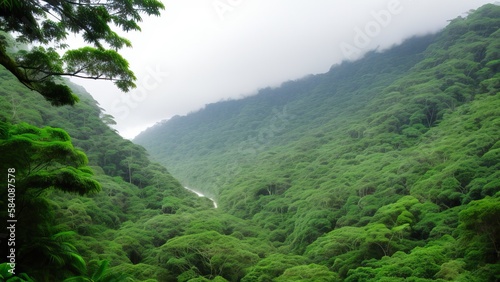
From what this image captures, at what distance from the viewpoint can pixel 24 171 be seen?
25.5 feet

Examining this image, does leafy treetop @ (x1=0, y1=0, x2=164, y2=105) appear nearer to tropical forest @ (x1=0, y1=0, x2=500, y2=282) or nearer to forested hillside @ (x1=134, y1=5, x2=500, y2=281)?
tropical forest @ (x1=0, y1=0, x2=500, y2=282)

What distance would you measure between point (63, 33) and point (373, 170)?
3803cm

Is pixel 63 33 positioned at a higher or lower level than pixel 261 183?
higher

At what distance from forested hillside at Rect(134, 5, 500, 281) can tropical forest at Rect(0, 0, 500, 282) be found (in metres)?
0.19

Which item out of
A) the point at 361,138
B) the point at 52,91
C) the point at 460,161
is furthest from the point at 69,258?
the point at 361,138

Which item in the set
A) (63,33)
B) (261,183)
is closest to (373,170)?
(261,183)

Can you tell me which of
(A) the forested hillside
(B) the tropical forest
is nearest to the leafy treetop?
(B) the tropical forest

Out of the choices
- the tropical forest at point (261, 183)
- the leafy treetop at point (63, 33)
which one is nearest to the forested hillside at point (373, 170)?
the tropical forest at point (261, 183)

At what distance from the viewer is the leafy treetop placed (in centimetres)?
682

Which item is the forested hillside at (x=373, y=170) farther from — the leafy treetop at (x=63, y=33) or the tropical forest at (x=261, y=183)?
the leafy treetop at (x=63, y=33)

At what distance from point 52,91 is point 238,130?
92485mm

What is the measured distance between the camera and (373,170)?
4044cm

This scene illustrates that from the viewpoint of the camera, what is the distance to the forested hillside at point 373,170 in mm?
21156

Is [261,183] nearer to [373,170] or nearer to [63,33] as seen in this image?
[373,170]
